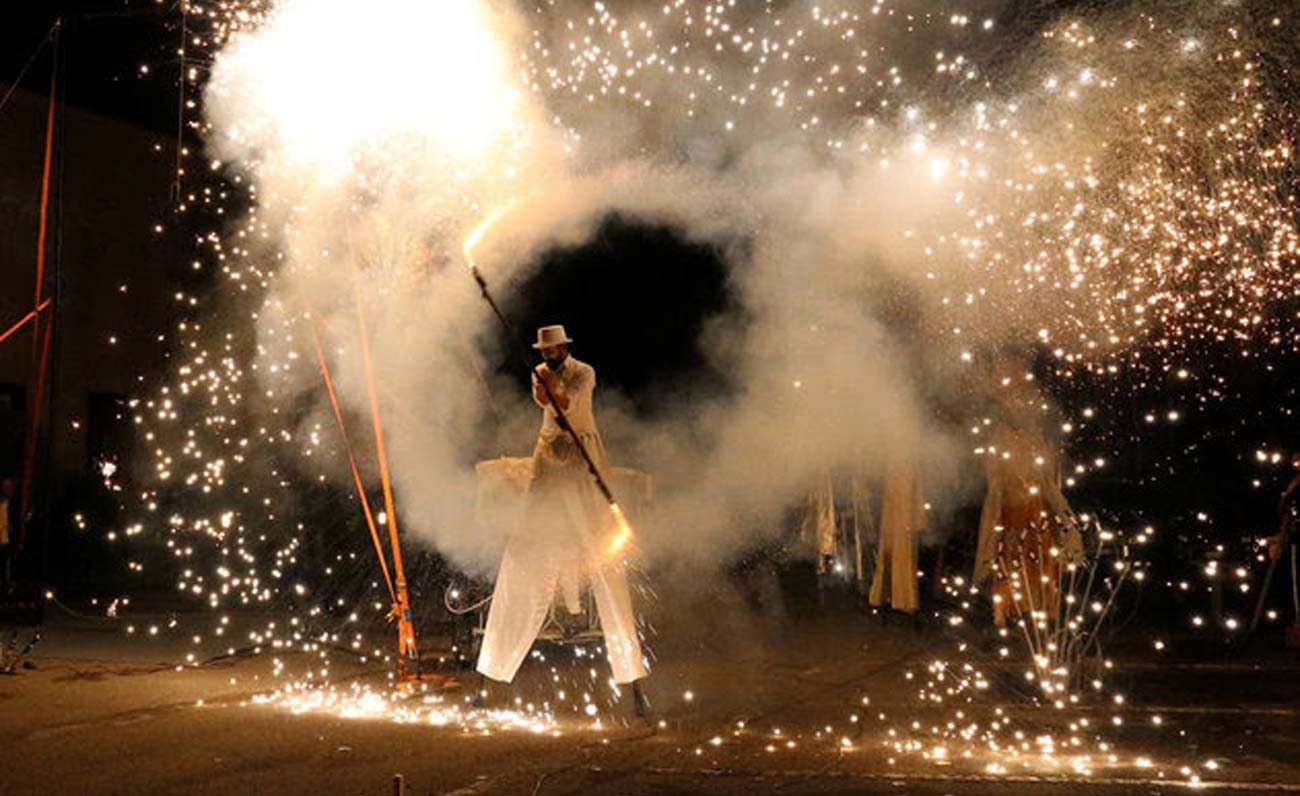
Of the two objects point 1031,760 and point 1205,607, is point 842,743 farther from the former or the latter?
point 1205,607

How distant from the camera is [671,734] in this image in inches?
216

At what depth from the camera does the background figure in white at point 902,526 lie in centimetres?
880

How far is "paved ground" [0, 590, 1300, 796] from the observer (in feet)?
15.0

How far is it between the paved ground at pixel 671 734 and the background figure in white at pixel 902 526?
3.52ft

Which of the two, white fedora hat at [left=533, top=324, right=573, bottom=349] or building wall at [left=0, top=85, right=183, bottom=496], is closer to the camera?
white fedora hat at [left=533, top=324, right=573, bottom=349]

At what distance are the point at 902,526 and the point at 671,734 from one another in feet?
12.6

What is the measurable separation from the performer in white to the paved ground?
1.40 feet

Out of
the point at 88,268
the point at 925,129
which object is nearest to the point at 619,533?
the point at 925,129

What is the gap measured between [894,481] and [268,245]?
17.2 feet

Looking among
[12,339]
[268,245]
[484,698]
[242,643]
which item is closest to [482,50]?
[268,245]

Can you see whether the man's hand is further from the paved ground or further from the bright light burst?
the bright light burst

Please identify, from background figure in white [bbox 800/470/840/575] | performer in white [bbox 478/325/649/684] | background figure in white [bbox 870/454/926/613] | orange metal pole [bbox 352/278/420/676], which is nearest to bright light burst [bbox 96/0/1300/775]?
orange metal pole [bbox 352/278/420/676]

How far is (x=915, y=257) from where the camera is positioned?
8414 millimetres

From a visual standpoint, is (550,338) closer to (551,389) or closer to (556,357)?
(556,357)
